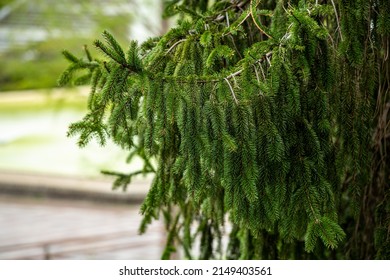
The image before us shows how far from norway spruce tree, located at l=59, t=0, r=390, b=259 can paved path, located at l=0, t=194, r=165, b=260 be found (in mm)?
7271

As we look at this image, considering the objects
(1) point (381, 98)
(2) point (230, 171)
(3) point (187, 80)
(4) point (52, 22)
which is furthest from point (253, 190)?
(4) point (52, 22)

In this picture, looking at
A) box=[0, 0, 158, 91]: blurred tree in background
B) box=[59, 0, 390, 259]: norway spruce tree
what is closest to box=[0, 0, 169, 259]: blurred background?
box=[0, 0, 158, 91]: blurred tree in background

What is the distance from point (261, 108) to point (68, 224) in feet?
32.9

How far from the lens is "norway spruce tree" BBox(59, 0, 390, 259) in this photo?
2.73 meters

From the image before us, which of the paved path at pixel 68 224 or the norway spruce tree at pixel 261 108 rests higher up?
the norway spruce tree at pixel 261 108

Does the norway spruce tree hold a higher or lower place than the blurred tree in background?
lower

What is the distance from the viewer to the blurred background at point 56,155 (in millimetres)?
9125

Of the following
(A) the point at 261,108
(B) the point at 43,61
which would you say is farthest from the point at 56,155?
(A) the point at 261,108

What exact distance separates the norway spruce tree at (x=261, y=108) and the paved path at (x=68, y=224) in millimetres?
7271

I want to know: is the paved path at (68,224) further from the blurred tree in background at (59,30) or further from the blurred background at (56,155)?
the blurred tree in background at (59,30)

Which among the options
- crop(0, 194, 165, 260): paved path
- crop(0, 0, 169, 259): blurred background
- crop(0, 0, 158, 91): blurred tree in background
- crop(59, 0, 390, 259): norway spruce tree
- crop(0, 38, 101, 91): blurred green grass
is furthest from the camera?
crop(0, 194, 165, 260): paved path

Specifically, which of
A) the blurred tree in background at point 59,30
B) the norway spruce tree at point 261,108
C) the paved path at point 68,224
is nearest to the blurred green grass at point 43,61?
the blurred tree in background at point 59,30

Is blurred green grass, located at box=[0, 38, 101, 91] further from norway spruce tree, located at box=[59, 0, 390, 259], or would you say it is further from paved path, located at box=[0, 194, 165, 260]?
norway spruce tree, located at box=[59, 0, 390, 259]

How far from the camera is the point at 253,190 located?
277 centimetres
